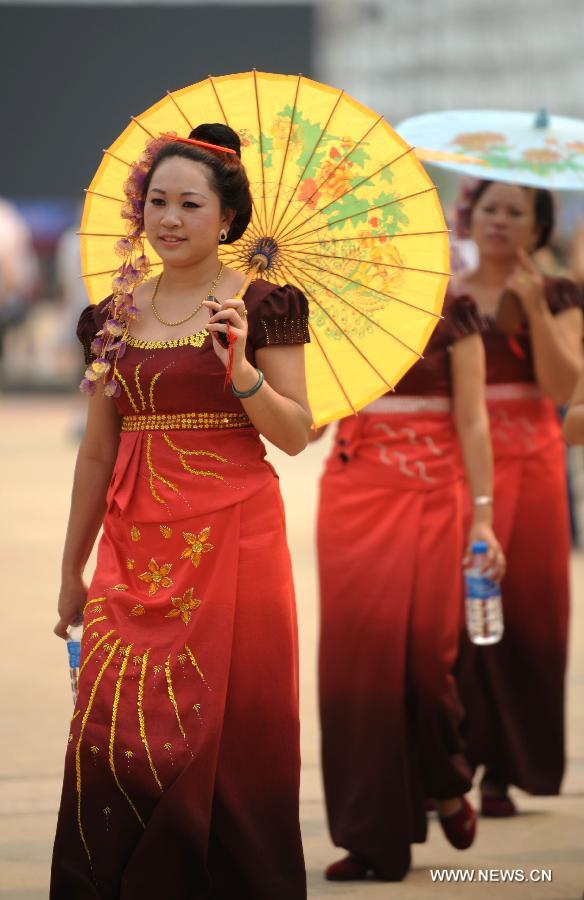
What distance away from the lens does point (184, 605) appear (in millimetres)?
3730

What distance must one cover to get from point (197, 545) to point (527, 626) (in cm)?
238

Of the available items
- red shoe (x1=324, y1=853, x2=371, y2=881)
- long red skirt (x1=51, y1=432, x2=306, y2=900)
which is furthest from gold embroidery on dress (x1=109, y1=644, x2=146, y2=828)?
red shoe (x1=324, y1=853, x2=371, y2=881)

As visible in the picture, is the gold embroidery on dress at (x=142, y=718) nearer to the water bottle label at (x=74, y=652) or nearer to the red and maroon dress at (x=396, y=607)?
the water bottle label at (x=74, y=652)

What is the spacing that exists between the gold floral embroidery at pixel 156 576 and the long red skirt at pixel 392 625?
4.52ft

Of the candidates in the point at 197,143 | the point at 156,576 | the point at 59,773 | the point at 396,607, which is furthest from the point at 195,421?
the point at 59,773

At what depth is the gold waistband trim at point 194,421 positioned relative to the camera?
3.76m

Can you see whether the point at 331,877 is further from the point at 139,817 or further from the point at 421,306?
the point at 421,306

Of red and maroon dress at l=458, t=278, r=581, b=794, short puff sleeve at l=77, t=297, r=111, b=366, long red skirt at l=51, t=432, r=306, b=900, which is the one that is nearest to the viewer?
long red skirt at l=51, t=432, r=306, b=900

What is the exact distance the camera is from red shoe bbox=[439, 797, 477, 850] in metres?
5.05

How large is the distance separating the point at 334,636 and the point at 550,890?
0.97 m

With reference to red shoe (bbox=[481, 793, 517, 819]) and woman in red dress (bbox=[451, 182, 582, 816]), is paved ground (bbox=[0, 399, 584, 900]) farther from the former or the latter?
woman in red dress (bbox=[451, 182, 582, 816])

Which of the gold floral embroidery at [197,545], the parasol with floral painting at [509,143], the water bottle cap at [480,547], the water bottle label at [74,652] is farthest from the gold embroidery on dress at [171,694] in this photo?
the parasol with floral painting at [509,143]

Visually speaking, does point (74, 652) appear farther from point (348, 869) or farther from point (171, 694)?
point (348, 869)

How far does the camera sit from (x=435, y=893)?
4.80m
